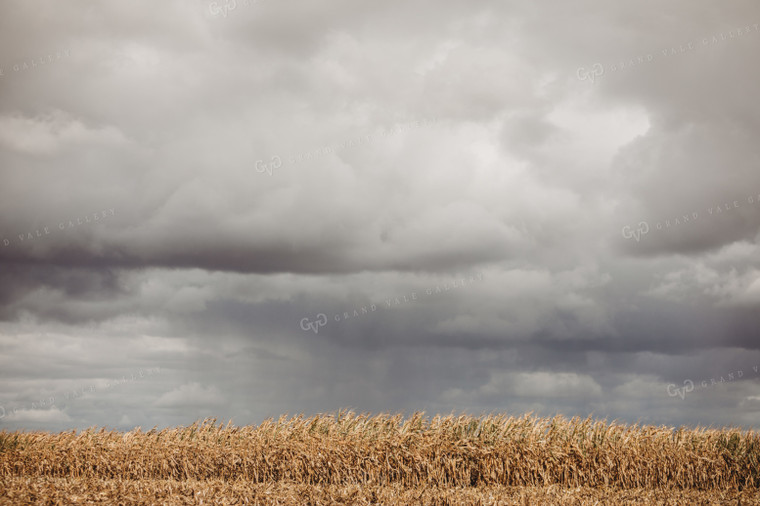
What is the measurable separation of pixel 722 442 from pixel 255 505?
1978cm

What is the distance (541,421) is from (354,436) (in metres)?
8.07

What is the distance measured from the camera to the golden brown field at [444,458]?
23.1m

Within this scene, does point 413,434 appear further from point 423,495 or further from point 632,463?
point 632,463

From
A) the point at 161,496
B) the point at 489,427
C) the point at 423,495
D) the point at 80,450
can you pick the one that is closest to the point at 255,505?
the point at 161,496

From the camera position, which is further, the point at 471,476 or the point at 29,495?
the point at 471,476

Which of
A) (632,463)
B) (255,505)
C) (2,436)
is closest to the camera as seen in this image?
(255,505)

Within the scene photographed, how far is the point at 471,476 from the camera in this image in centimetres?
2362

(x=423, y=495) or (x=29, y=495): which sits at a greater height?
(x=29, y=495)

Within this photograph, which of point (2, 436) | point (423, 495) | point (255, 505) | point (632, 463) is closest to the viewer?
point (255, 505)

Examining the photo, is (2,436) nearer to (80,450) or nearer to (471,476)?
(80,450)

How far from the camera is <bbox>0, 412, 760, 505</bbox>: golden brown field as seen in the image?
2306cm

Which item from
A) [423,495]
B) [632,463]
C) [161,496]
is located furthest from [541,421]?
[161,496]

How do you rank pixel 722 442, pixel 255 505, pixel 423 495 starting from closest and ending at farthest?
pixel 255 505
pixel 423 495
pixel 722 442

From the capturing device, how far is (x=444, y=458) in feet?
77.5
